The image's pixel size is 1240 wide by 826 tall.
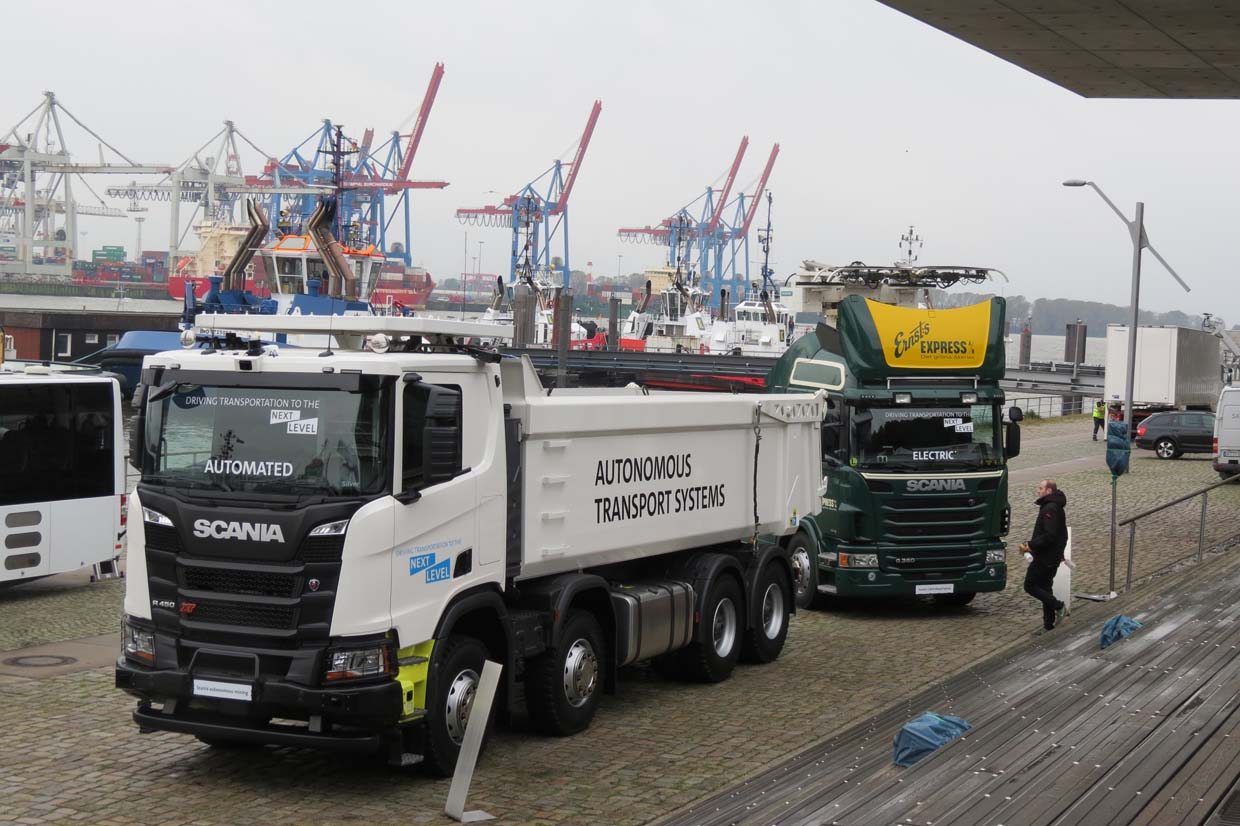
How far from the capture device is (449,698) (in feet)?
28.9

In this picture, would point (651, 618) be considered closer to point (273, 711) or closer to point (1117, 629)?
point (273, 711)

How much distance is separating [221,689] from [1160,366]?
47.0 m

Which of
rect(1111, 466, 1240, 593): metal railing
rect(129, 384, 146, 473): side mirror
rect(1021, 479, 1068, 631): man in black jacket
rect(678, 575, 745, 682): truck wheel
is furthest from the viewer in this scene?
rect(1111, 466, 1240, 593): metal railing

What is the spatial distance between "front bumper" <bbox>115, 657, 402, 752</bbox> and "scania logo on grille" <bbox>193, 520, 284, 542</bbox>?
2.73 ft

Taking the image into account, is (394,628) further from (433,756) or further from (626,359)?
(626,359)

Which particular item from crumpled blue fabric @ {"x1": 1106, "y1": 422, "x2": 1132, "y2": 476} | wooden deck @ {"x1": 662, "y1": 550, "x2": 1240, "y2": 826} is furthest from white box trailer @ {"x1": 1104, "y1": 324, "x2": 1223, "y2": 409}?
wooden deck @ {"x1": 662, "y1": 550, "x2": 1240, "y2": 826}

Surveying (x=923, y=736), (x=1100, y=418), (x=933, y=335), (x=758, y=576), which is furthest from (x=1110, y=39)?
(x=1100, y=418)

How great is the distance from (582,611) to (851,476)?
5.96m

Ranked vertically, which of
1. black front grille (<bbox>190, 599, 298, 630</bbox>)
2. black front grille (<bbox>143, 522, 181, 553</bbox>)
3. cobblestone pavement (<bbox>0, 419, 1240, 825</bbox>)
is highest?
black front grille (<bbox>143, 522, 181, 553</bbox>)

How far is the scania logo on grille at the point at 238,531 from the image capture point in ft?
26.8

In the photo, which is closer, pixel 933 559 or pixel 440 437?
pixel 440 437

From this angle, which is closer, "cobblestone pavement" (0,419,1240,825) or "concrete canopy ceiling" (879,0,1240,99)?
"cobblestone pavement" (0,419,1240,825)

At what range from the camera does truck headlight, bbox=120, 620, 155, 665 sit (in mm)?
8609

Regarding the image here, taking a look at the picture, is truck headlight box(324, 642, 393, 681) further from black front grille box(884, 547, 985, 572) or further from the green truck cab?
black front grille box(884, 547, 985, 572)
